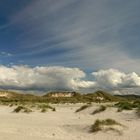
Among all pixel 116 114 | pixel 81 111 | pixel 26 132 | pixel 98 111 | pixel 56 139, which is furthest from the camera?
pixel 81 111

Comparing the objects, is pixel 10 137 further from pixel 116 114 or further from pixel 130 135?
pixel 116 114

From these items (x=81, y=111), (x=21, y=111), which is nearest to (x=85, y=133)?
(x=81, y=111)

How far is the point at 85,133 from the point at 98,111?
1398 cm

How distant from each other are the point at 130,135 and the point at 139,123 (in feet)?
14.5

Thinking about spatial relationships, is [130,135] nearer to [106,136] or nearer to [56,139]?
[106,136]

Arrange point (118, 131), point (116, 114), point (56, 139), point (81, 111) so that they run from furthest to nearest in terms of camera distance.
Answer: point (81, 111)
point (116, 114)
point (118, 131)
point (56, 139)

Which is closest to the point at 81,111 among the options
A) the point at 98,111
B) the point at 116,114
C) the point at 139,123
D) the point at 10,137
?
the point at 98,111

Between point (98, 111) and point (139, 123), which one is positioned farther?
point (98, 111)

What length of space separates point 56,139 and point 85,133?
2520 millimetres

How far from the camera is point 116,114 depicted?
2950cm

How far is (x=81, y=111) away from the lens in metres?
36.0

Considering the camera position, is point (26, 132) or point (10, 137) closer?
point (10, 137)

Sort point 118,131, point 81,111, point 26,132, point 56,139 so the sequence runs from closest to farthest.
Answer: point 56,139
point 118,131
point 26,132
point 81,111

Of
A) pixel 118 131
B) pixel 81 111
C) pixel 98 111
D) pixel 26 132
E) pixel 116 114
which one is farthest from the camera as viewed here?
pixel 81 111
